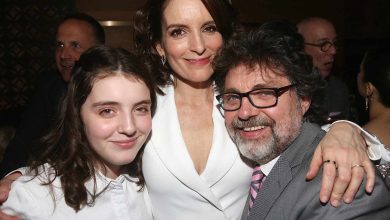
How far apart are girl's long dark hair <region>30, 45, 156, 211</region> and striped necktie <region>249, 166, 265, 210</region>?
0.64m

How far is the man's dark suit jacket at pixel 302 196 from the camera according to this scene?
49.9 inches

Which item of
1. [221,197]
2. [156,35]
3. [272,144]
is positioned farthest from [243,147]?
[156,35]

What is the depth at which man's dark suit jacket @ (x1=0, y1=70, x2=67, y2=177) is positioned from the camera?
8.45 feet

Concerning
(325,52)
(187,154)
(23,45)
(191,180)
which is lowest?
(191,180)

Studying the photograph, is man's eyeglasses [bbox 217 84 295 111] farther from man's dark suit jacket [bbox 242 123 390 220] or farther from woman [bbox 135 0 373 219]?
woman [bbox 135 0 373 219]

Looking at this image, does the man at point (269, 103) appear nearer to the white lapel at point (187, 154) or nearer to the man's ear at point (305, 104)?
the man's ear at point (305, 104)

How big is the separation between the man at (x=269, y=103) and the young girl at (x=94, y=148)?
16.9 inches

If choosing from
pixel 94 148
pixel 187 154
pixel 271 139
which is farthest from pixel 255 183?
pixel 94 148

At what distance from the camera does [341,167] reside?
1327mm

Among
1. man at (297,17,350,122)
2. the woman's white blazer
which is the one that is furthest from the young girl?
man at (297,17,350,122)

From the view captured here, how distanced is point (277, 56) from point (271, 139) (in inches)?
15.1

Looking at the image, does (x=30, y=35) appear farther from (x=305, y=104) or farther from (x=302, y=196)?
(x=302, y=196)

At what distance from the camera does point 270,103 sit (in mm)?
1710

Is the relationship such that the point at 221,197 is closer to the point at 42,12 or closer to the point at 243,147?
the point at 243,147
